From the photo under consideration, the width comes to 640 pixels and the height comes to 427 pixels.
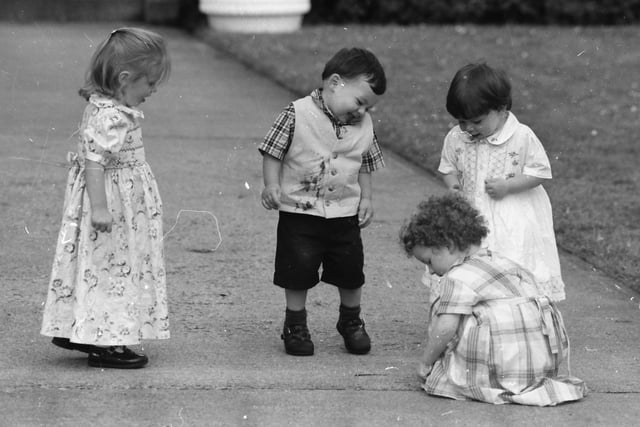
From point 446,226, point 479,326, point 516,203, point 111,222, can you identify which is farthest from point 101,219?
point 516,203

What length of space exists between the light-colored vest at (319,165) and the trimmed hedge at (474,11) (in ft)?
37.0

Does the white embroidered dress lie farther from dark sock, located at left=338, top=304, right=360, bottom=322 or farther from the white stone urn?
the white stone urn

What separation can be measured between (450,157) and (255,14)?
31.1 ft

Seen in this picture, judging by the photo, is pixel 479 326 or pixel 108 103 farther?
pixel 108 103

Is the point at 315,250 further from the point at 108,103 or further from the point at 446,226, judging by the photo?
the point at 108,103

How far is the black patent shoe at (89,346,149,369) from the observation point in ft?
13.5

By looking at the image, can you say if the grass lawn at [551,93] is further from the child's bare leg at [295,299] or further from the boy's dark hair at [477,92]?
the child's bare leg at [295,299]

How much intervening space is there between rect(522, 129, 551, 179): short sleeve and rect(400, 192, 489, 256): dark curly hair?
42 centimetres

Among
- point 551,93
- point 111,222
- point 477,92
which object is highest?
point 551,93

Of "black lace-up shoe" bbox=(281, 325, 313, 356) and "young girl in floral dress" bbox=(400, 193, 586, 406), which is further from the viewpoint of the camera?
"black lace-up shoe" bbox=(281, 325, 313, 356)

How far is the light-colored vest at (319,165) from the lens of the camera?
14.0 ft

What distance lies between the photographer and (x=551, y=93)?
10.6 m

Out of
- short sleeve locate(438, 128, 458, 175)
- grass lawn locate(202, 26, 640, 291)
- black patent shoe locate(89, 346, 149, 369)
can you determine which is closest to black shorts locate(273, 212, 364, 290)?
short sleeve locate(438, 128, 458, 175)

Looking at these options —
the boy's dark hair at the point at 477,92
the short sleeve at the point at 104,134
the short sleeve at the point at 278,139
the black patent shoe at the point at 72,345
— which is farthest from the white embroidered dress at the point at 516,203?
the black patent shoe at the point at 72,345
